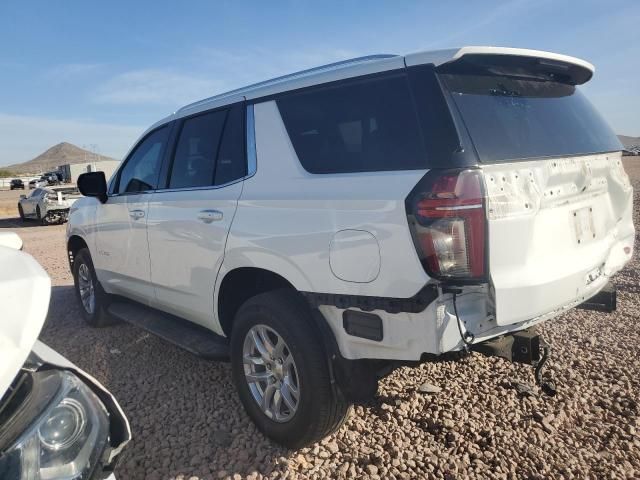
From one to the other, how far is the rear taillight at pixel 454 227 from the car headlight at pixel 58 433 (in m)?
1.34

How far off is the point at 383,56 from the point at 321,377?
1687mm

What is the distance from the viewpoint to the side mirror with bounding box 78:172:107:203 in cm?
446

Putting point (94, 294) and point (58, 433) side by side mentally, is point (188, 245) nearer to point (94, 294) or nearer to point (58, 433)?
point (58, 433)

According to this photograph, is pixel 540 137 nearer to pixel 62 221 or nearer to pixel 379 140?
pixel 379 140

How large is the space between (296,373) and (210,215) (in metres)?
1.13

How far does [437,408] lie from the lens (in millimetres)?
3238

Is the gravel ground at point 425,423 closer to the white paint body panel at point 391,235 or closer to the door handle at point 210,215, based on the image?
the white paint body panel at point 391,235

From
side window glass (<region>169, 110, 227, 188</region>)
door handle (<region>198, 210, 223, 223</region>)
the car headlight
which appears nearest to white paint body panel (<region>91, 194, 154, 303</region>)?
side window glass (<region>169, 110, 227, 188</region>)

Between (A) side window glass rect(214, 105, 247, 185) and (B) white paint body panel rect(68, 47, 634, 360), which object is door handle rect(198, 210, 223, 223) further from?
(A) side window glass rect(214, 105, 247, 185)

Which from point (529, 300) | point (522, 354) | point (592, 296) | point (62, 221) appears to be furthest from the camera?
point (62, 221)

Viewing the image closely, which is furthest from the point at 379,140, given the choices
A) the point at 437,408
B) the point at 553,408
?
the point at 553,408

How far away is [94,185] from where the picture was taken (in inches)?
177

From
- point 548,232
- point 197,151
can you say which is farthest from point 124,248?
point 548,232

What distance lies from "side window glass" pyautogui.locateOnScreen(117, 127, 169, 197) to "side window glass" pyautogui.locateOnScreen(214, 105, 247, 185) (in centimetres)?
89
